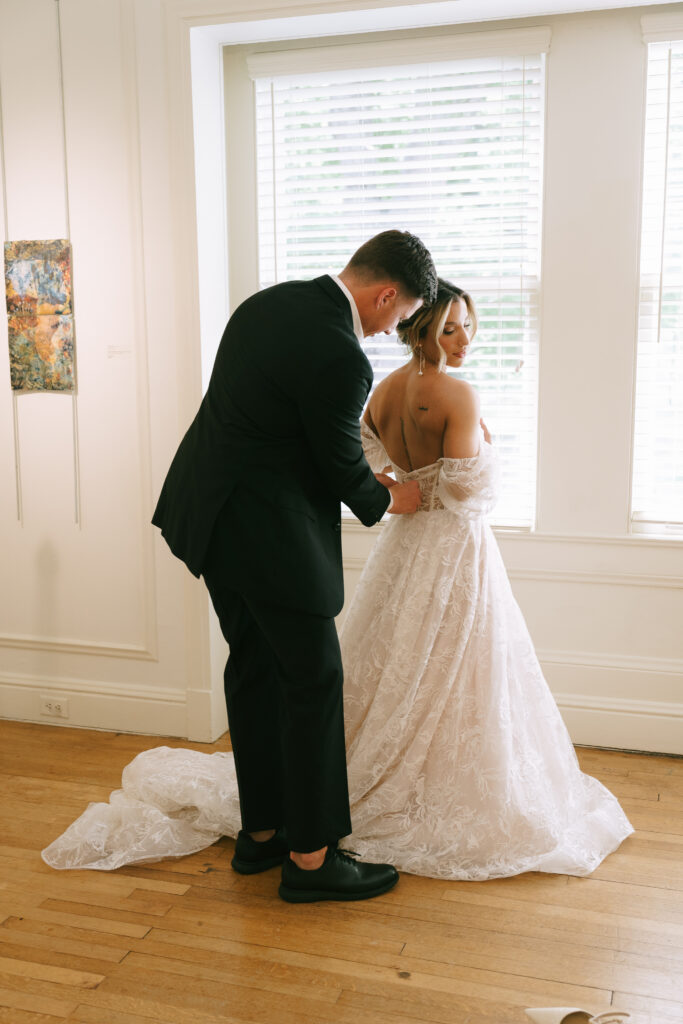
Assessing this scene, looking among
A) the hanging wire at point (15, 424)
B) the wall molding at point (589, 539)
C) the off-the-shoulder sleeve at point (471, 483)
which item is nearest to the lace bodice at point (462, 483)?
the off-the-shoulder sleeve at point (471, 483)

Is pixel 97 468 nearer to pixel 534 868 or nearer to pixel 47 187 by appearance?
pixel 47 187

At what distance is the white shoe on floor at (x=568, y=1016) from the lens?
6.64 feet

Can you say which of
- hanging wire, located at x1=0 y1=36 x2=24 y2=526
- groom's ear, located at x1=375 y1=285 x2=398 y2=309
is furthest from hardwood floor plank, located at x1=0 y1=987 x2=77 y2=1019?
hanging wire, located at x1=0 y1=36 x2=24 y2=526

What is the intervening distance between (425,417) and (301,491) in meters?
0.48

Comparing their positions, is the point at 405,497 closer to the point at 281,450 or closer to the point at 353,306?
the point at 281,450

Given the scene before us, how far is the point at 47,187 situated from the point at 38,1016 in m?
2.91

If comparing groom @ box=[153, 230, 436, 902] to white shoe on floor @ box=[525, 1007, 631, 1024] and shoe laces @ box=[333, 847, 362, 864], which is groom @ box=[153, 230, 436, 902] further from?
white shoe on floor @ box=[525, 1007, 631, 1024]

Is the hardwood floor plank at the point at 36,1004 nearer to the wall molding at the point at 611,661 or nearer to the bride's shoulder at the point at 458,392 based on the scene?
the bride's shoulder at the point at 458,392

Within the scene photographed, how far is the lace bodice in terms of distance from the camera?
2.65 metres

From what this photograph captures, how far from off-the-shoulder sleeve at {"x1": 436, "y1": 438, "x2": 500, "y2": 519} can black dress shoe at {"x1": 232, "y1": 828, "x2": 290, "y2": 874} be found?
1120 mm

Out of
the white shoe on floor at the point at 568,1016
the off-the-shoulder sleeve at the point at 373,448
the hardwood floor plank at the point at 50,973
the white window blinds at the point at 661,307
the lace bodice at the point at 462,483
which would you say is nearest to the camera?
the white shoe on floor at the point at 568,1016

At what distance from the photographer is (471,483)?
2.65 meters

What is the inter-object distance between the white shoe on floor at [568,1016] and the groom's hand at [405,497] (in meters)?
1.32

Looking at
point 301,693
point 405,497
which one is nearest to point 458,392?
point 405,497
